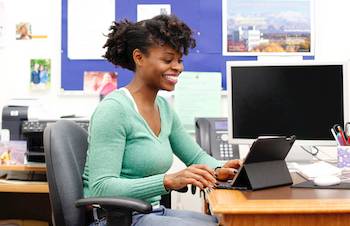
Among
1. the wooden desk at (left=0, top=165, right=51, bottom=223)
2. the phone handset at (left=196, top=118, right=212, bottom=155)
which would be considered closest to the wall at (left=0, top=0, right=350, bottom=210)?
the phone handset at (left=196, top=118, right=212, bottom=155)

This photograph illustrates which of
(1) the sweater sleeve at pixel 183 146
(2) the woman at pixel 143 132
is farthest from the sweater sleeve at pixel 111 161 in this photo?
(1) the sweater sleeve at pixel 183 146

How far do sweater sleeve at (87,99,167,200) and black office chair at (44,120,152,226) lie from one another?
6 cm

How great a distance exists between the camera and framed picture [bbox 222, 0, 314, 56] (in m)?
2.50

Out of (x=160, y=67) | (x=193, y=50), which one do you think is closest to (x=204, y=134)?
(x=193, y=50)

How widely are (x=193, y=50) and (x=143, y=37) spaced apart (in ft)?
3.34

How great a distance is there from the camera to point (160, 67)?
1.50 metres

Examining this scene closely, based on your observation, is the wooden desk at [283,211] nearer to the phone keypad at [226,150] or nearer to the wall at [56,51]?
the phone keypad at [226,150]

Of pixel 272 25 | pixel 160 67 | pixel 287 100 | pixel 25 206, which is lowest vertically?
pixel 25 206

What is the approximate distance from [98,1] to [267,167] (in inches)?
61.7

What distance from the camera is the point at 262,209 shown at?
103cm

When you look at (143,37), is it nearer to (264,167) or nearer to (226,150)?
(264,167)

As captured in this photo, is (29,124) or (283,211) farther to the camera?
(29,124)

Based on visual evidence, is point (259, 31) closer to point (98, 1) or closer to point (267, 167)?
point (98, 1)

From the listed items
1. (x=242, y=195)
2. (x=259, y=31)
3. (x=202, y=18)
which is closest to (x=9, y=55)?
(x=202, y=18)
